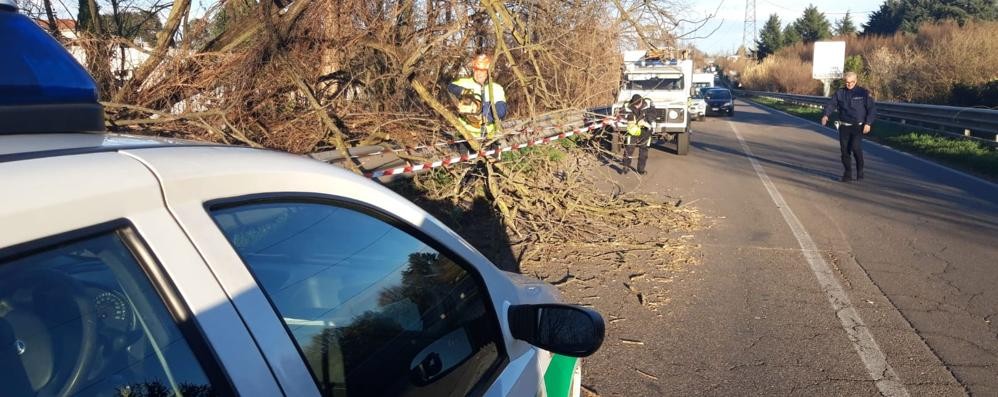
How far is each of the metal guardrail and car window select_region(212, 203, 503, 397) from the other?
1772 cm

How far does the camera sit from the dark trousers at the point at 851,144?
11883mm

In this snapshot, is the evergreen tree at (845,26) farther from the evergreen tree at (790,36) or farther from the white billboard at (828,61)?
the white billboard at (828,61)

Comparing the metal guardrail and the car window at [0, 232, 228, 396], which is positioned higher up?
the car window at [0, 232, 228, 396]

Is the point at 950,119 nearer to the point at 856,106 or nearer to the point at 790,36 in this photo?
the point at 856,106

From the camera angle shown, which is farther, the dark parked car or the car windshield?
the car windshield

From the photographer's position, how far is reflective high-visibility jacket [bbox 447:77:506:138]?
786 cm

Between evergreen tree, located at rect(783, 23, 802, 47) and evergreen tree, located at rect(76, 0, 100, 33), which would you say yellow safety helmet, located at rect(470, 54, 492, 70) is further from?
evergreen tree, located at rect(783, 23, 802, 47)

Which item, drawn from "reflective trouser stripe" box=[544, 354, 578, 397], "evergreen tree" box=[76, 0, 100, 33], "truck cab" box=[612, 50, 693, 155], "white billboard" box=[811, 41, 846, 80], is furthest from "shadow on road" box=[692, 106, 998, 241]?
"white billboard" box=[811, 41, 846, 80]

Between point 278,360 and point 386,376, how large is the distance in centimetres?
47

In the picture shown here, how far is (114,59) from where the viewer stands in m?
6.67

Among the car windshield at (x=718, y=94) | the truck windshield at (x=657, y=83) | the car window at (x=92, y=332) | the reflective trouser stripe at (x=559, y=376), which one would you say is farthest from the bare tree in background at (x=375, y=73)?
the car windshield at (x=718, y=94)

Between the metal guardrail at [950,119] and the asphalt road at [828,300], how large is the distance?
6.64 meters

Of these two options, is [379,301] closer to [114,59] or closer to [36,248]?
[36,248]

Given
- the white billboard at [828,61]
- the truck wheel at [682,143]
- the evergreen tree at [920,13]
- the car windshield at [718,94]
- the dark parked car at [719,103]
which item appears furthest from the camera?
the evergreen tree at [920,13]
